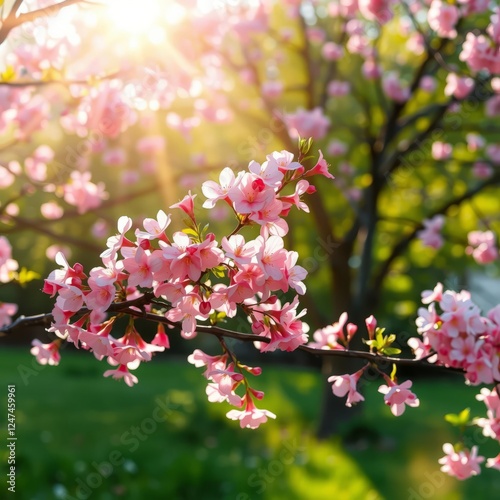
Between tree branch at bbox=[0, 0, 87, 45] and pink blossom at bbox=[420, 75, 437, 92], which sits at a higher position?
tree branch at bbox=[0, 0, 87, 45]

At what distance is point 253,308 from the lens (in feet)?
7.04

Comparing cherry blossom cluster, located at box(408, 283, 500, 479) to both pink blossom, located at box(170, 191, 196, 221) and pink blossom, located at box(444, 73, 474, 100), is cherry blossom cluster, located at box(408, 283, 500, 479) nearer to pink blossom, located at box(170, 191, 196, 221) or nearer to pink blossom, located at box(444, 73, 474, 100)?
pink blossom, located at box(170, 191, 196, 221)

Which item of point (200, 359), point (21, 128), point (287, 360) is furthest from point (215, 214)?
point (287, 360)

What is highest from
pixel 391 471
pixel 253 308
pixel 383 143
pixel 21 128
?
pixel 253 308

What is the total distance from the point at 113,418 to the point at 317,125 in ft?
18.5

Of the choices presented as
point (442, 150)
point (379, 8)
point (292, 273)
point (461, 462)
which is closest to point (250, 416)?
point (292, 273)

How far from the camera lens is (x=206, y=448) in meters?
8.51

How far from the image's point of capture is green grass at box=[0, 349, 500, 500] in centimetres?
563

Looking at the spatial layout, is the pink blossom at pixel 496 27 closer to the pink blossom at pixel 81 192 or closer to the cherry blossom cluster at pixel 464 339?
the cherry blossom cluster at pixel 464 339

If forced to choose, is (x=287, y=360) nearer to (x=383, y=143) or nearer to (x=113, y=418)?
(x=113, y=418)

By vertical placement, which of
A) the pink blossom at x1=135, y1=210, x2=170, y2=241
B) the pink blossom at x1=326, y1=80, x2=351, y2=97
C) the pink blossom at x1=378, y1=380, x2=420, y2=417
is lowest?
the pink blossom at x1=326, y1=80, x2=351, y2=97

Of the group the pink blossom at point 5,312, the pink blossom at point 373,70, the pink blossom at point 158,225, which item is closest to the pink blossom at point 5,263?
the pink blossom at point 5,312

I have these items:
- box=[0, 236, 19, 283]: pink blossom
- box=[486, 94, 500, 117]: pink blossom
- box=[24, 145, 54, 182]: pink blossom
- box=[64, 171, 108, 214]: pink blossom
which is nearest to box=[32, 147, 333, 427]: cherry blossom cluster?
box=[0, 236, 19, 283]: pink blossom

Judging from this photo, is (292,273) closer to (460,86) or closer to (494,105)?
(460,86)
